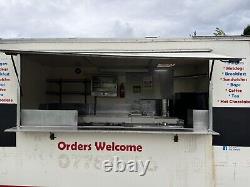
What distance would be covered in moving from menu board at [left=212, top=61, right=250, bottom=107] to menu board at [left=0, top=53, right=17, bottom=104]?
229cm

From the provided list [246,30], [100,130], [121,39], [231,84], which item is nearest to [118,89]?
[121,39]

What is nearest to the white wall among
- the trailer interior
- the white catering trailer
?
the white catering trailer

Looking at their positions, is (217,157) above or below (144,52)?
below

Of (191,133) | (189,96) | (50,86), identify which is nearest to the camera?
(191,133)

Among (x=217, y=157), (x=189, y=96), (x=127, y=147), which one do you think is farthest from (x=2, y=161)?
(x=189, y=96)

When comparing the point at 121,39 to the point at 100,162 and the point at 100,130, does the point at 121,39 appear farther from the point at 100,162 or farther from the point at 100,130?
the point at 100,162

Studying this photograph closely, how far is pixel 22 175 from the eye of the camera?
3.76 m

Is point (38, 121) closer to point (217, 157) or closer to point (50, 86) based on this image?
point (50, 86)

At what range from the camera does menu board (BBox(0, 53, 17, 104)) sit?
12.4 ft

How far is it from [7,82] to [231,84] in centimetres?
256

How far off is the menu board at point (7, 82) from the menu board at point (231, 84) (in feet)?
7.50

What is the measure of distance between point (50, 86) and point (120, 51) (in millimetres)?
2011

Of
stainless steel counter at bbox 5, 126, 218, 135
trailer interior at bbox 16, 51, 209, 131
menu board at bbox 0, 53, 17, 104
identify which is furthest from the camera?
trailer interior at bbox 16, 51, 209, 131

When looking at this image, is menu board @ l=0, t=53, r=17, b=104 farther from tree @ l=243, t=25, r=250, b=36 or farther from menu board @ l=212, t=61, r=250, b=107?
tree @ l=243, t=25, r=250, b=36
